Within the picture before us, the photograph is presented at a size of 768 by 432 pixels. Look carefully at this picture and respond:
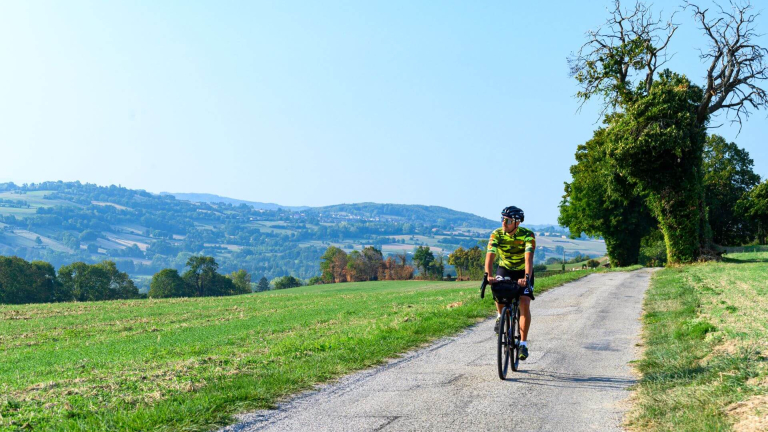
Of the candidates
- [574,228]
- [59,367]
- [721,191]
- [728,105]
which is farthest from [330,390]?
[721,191]

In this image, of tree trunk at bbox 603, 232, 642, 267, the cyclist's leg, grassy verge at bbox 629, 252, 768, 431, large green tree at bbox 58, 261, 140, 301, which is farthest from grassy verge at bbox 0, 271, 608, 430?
large green tree at bbox 58, 261, 140, 301

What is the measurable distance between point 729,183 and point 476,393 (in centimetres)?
8961

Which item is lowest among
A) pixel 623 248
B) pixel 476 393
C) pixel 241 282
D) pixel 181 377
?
pixel 241 282

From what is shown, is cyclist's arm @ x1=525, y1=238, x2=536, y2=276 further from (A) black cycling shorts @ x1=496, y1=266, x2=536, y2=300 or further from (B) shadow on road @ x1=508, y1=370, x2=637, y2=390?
(B) shadow on road @ x1=508, y1=370, x2=637, y2=390

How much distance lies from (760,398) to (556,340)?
648 cm

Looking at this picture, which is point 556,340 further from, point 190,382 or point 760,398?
point 190,382

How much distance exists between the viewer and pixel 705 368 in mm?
8453

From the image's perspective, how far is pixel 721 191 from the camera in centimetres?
8262

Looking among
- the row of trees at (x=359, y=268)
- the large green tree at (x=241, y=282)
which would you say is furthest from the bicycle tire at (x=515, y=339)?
the row of trees at (x=359, y=268)

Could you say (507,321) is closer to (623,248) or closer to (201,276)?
(623,248)

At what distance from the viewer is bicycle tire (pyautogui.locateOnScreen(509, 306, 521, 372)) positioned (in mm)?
9523

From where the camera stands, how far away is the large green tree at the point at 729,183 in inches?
3278

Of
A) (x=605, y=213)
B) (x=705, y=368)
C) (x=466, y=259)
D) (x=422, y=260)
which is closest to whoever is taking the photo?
(x=705, y=368)

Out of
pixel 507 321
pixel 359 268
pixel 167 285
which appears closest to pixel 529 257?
pixel 507 321
